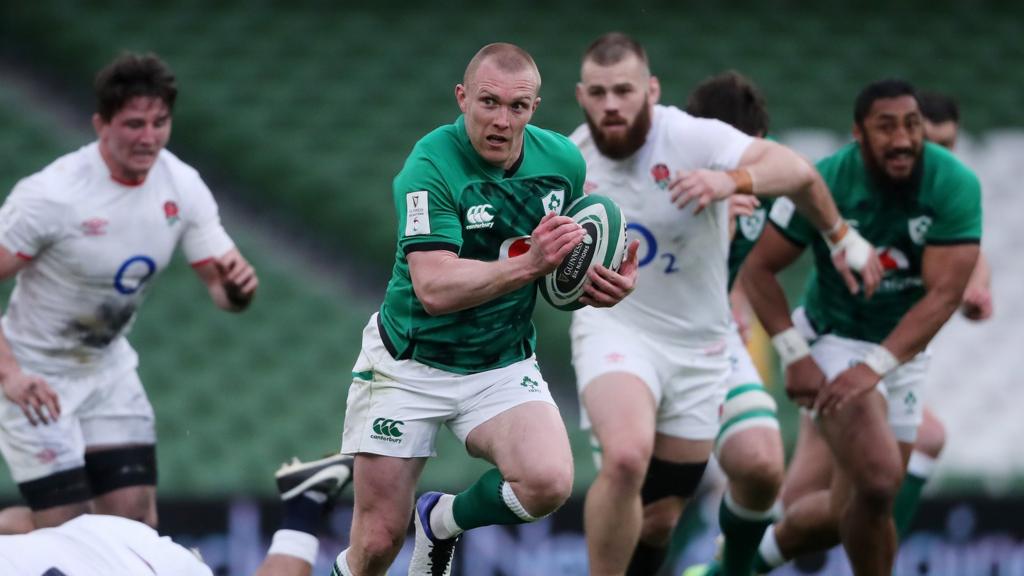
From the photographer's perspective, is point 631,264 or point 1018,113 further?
point 1018,113

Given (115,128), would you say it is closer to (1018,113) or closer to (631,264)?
(631,264)

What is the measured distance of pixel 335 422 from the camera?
937 cm

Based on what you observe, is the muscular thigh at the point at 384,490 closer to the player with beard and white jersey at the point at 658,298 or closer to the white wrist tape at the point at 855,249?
the player with beard and white jersey at the point at 658,298

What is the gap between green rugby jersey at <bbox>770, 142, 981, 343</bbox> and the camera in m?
5.90

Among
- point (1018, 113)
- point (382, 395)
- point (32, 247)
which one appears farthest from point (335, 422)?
point (1018, 113)

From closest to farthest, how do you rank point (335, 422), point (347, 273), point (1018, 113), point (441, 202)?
1. point (441, 202)
2. point (335, 422)
3. point (347, 273)
4. point (1018, 113)

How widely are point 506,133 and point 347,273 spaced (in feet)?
19.2

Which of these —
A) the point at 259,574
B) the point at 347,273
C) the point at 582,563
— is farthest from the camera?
the point at 347,273

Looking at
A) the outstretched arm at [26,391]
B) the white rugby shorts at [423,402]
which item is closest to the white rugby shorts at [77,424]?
the outstretched arm at [26,391]

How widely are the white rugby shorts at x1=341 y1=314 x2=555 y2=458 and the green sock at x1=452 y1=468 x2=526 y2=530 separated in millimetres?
174

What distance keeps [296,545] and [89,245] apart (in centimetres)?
141

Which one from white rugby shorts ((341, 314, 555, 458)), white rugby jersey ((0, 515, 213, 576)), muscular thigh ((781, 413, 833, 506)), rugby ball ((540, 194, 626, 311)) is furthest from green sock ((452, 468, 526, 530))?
muscular thigh ((781, 413, 833, 506))

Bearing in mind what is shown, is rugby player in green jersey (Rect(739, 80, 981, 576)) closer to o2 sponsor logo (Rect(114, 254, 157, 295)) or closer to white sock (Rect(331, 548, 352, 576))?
white sock (Rect(331, 548, 352, 576))

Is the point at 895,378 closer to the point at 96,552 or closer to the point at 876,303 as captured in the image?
the point at 876,303
